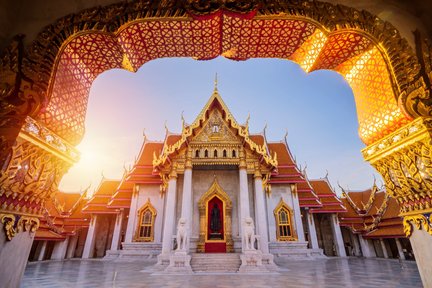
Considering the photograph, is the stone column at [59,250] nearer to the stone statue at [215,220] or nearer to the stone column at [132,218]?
the stone column at [132,218]

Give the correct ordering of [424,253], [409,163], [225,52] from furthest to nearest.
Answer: [225,52], [409,163], [424,253]

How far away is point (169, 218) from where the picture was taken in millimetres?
10766

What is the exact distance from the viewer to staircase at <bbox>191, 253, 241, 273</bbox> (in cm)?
916

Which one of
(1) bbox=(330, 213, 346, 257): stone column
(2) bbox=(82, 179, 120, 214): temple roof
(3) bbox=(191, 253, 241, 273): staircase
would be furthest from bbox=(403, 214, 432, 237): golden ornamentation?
(1) bbox=(330, 213, 346, 257): stone column

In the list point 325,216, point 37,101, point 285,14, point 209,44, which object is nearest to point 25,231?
point 37,101

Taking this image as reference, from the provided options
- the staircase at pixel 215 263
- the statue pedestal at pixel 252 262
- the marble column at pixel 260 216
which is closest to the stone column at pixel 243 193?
the marble column at pixel 260 216

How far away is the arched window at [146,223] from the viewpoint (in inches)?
518

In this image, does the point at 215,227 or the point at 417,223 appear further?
the point at 215,227

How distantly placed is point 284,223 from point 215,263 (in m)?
6.00

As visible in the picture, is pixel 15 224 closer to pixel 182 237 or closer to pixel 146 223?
pixel 182 237

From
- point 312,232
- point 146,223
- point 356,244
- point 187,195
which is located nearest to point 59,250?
point 146,223

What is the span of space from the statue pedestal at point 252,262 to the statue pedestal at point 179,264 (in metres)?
2.16

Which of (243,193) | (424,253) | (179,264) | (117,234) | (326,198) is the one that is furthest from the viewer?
(326,198)

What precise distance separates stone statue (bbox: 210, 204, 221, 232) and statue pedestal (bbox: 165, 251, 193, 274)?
9.72ft
